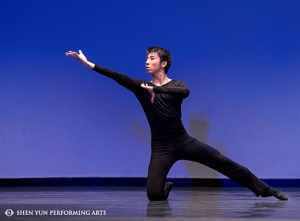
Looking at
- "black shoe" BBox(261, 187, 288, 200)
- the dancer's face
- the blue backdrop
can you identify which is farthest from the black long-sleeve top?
the blue backdrop

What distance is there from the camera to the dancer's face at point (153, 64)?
3844 millimetres

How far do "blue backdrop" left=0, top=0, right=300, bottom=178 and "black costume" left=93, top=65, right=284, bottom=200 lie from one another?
115 centimetres

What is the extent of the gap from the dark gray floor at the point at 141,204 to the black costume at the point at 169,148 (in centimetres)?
13

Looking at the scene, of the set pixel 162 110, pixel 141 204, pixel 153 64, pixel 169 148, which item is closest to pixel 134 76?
pixel 153 64

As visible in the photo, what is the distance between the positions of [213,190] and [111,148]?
42.2 inches

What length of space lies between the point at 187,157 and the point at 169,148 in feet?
0.47

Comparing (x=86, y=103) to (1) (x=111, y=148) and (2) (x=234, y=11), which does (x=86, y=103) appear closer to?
(1) (x=111, y=148)

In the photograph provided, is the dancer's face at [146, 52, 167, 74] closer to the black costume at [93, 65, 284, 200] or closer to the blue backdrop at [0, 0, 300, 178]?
the black costume at [93, 65, 284, 200]

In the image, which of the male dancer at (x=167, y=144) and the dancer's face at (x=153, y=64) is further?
the dancer's face at (x=153, y=64)

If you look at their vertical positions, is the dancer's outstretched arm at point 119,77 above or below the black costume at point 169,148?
above

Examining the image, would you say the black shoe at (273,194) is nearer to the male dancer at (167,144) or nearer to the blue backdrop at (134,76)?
the male dancer at (167,144)

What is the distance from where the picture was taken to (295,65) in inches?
189

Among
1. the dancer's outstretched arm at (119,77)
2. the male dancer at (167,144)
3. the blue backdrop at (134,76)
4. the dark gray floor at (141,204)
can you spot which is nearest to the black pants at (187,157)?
the male dancer at (167,144)

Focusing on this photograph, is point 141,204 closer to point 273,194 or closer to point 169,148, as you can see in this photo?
point 169,148
